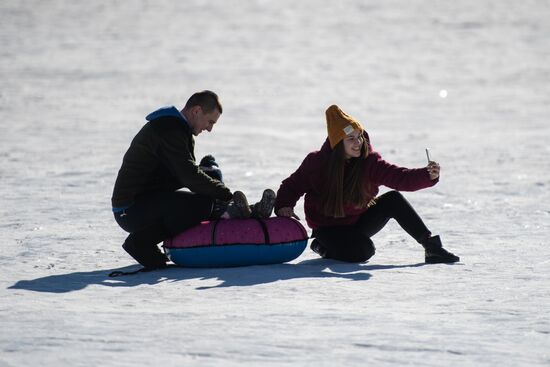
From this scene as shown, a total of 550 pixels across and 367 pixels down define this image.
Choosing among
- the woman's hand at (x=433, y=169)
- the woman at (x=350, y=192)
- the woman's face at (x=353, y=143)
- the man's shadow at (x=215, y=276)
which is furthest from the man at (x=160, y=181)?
the woman's hand at (x=433, y=169)

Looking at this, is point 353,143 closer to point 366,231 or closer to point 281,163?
point 366,231

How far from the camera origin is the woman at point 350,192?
19.6ft

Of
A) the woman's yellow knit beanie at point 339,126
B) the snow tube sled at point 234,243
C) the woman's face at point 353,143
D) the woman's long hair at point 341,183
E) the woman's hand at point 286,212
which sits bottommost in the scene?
the snow tube sled at point 234,243

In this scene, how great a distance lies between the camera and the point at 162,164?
19.8 feet

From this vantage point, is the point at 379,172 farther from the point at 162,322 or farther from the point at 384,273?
the point at 162,322

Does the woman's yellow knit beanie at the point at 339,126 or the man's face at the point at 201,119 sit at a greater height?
the man's face at the point at 201,119

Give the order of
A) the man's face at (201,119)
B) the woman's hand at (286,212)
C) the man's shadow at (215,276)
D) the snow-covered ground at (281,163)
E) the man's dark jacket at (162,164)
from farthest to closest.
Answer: the woman's hand at (286,212) < the man's face at (201,119) < the man's dark jacket at (162,164) < the man's shadow at (215,276) < the snow-covered ground at (281,163)

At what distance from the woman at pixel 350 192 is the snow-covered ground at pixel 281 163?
15 centimetres

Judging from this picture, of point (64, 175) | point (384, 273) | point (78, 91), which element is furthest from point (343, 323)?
point (78, 91)

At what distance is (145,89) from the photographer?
754 inches

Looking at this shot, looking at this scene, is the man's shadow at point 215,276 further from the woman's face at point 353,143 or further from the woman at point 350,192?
the woman's face at point 353,143

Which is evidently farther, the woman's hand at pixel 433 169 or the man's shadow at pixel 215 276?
the woman's hand at pixel 433 169

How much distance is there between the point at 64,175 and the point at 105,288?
5.25m

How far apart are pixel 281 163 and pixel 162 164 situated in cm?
585
